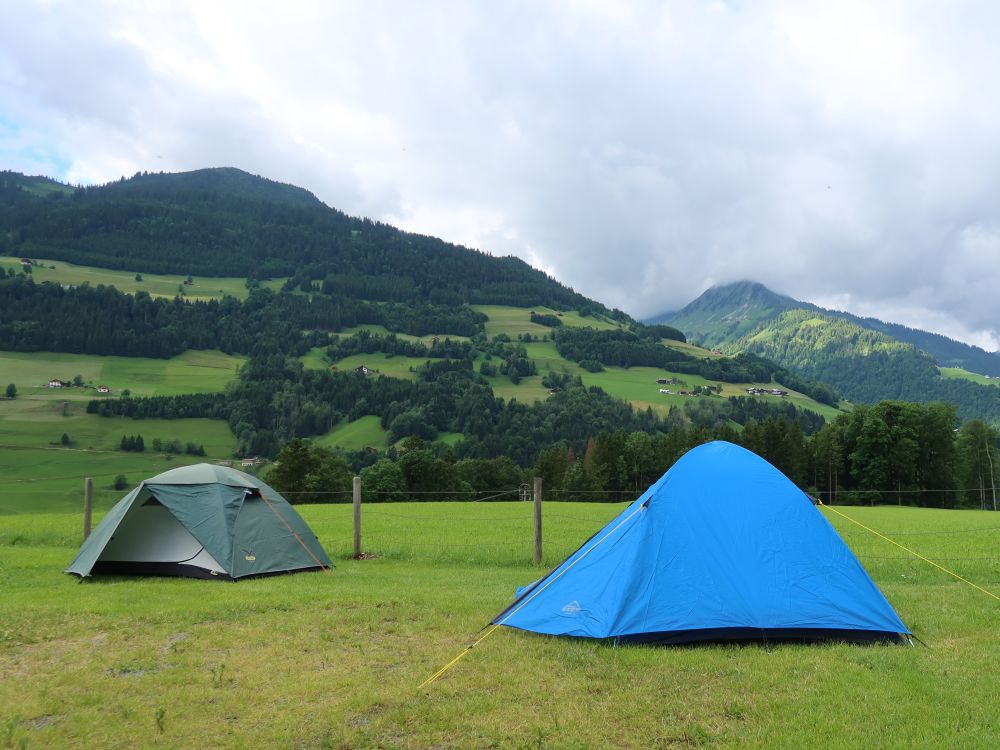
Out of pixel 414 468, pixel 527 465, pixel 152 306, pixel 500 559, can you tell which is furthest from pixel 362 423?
pixel 500 559

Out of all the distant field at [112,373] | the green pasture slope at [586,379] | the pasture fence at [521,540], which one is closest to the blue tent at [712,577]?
the pasture fence at [521,540]

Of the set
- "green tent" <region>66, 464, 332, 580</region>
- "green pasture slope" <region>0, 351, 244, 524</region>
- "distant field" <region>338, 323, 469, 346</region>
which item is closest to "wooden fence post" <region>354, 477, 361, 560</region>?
→ "green tent" <region>66, 464, 332, 580</region>

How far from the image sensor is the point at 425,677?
23.1 ft

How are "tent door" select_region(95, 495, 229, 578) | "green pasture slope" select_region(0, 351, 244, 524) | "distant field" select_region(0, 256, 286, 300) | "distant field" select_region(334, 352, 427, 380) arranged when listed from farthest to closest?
"distant field" select_region(0, 256, 286, 300) < "distant field" select_region(334, 352, 427, 380) < "green pasture slope" select_region(0, 351, 244, 524) < "tent door" select_region(95, 495, 229, 578)

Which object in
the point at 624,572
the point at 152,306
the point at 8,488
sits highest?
the point at 152,306

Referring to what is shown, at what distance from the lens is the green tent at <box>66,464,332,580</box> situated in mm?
13602

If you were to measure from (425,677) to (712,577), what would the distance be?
3.75 metres

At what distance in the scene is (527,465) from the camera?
11381cm

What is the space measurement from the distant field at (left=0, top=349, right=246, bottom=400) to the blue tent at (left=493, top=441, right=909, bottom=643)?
131217 millimetres

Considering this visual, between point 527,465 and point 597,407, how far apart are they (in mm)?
27505

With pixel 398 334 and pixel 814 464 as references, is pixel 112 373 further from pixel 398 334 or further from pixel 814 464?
pixel 814 464

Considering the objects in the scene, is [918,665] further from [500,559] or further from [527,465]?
[527,465]

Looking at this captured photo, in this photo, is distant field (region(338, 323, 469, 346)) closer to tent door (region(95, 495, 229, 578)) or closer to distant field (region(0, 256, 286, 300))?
distant field (region(0, 256, 286, 300))

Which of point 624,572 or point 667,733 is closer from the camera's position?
point 667,733
